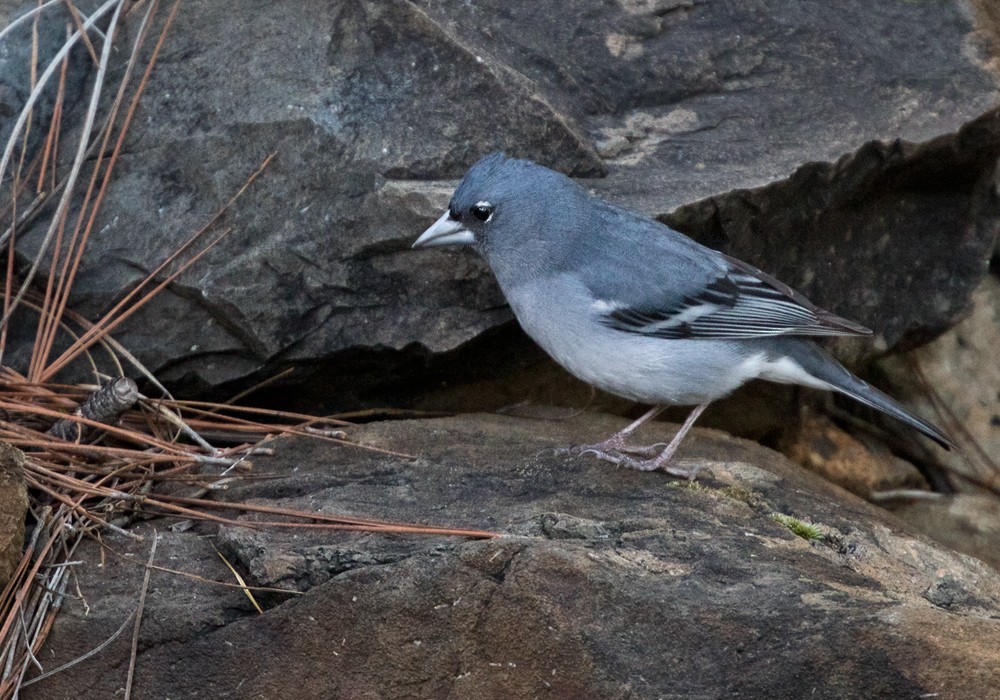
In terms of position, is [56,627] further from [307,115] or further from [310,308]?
[307,115]

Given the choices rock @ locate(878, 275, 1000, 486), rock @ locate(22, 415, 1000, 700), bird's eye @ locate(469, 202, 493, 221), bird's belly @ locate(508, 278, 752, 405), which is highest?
bird's eye @ locate(469, 202, 493, 221)

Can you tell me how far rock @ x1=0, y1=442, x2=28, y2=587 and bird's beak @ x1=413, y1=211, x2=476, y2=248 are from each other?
173 centimetres

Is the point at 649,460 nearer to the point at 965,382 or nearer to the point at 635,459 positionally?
the point at 635,459

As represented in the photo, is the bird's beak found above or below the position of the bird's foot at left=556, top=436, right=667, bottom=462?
above

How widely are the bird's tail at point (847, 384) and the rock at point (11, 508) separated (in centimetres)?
287

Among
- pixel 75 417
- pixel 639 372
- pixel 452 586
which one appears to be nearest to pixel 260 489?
pixel 75 417

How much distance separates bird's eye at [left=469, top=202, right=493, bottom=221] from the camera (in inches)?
176

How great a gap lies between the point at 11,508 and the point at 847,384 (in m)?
3.06

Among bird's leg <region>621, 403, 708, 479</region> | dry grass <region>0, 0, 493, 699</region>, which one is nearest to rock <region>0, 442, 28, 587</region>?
dry grass <region>0, 0, 493, 699</region>

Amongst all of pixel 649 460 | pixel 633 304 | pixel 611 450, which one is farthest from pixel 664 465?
pixel 633 304

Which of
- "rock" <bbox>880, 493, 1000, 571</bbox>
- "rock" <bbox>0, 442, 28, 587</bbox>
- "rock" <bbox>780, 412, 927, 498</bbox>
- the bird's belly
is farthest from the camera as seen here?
"rock" <bbox>780, 412, 927, 498</bbox>

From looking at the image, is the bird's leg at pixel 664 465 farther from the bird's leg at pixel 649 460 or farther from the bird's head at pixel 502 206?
the bird's head at pixel 502 206

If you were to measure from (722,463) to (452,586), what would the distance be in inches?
65.6

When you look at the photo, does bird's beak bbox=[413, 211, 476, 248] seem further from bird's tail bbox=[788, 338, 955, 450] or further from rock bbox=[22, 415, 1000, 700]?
bird's tail bbox=[788, 338, 955, 450]
